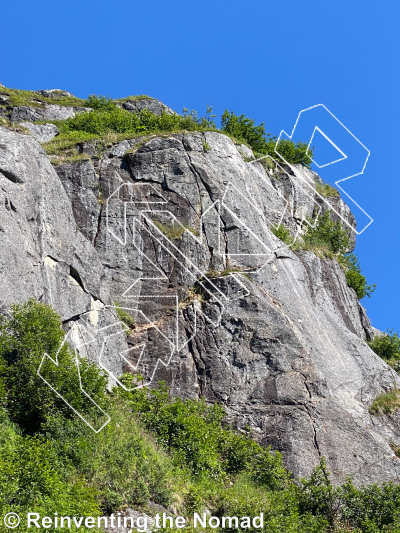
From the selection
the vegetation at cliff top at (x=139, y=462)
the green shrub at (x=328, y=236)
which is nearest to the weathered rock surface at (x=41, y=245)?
the vegetation at cliff top at (x=139, y=462)

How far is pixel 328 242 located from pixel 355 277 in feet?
8.52

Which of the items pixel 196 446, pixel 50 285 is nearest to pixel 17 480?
pixel 196 446

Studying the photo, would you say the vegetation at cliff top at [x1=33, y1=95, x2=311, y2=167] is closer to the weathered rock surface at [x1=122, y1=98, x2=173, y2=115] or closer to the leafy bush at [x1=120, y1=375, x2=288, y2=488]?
the weathered rock surface at [x1=122, y1=98, x2=173, y2=115]

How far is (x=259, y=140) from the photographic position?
30.2 metres

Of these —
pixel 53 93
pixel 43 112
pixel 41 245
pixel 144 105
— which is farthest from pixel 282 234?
pixel 53 93

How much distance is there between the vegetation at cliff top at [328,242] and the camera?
77.7 ft

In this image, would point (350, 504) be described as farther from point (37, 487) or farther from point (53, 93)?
point (53, 93)

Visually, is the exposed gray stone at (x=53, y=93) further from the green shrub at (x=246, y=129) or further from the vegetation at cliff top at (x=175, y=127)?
the green shrub at (x=246, y=129)

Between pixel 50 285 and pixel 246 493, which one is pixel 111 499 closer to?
pixel 246 493

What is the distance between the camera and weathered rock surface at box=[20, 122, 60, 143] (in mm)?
27384

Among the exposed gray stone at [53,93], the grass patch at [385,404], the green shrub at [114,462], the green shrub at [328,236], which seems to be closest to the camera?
the green shrub at [114,462]

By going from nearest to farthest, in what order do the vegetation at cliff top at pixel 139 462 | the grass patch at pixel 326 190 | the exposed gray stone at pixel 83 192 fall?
the vegetation at cliff top at pixel 139 462
the exposed gray stone at pixel 83 192
the grass patch at pixel 326 190

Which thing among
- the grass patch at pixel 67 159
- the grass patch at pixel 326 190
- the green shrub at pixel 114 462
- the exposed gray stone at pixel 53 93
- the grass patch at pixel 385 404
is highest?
the exposed gray stone at pixel 53 93

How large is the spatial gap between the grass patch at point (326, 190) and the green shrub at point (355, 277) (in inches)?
130
